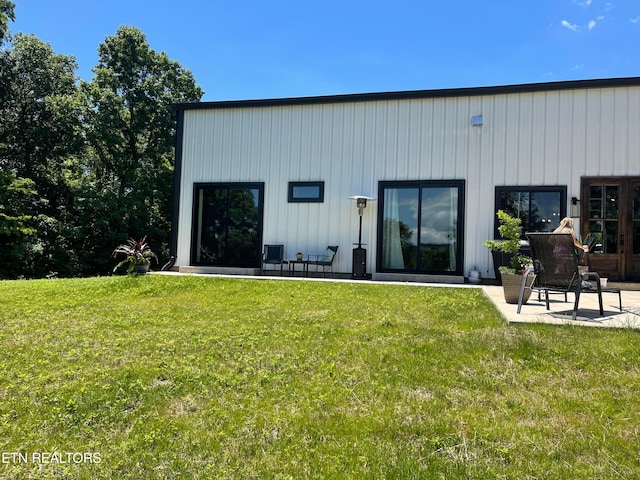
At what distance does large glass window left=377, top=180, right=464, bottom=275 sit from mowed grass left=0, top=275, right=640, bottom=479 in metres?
4.60

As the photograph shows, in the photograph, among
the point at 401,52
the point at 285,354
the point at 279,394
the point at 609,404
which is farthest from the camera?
the point at 401,52

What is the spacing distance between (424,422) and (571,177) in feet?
25.1

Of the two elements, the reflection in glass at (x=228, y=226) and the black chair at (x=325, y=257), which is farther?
the reflection in glass at (x=228, y=226)

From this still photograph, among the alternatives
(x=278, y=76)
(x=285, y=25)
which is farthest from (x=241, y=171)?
(x=278, y=76)

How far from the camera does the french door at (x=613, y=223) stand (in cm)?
787

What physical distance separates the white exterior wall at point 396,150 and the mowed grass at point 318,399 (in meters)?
5.06

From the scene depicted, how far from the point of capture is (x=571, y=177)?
8.16 metres

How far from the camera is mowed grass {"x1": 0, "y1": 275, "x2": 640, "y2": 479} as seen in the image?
178cm

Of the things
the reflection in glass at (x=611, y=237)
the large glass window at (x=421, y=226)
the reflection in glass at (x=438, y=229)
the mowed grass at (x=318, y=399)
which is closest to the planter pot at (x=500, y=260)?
the large glass window at (x=421, y=226)

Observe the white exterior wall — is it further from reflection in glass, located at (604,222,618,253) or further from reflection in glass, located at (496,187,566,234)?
reflection in glass, located at (604,222,618,253)

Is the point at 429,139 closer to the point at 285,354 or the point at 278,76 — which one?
the point at 285,354

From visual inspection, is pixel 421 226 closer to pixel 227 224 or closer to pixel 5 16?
pixel 227 224

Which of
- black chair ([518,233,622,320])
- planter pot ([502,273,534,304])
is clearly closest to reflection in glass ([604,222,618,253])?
planter pot ([502,273,534,304])

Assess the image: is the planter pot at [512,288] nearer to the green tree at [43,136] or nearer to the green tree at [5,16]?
the green tree at [43,136]
